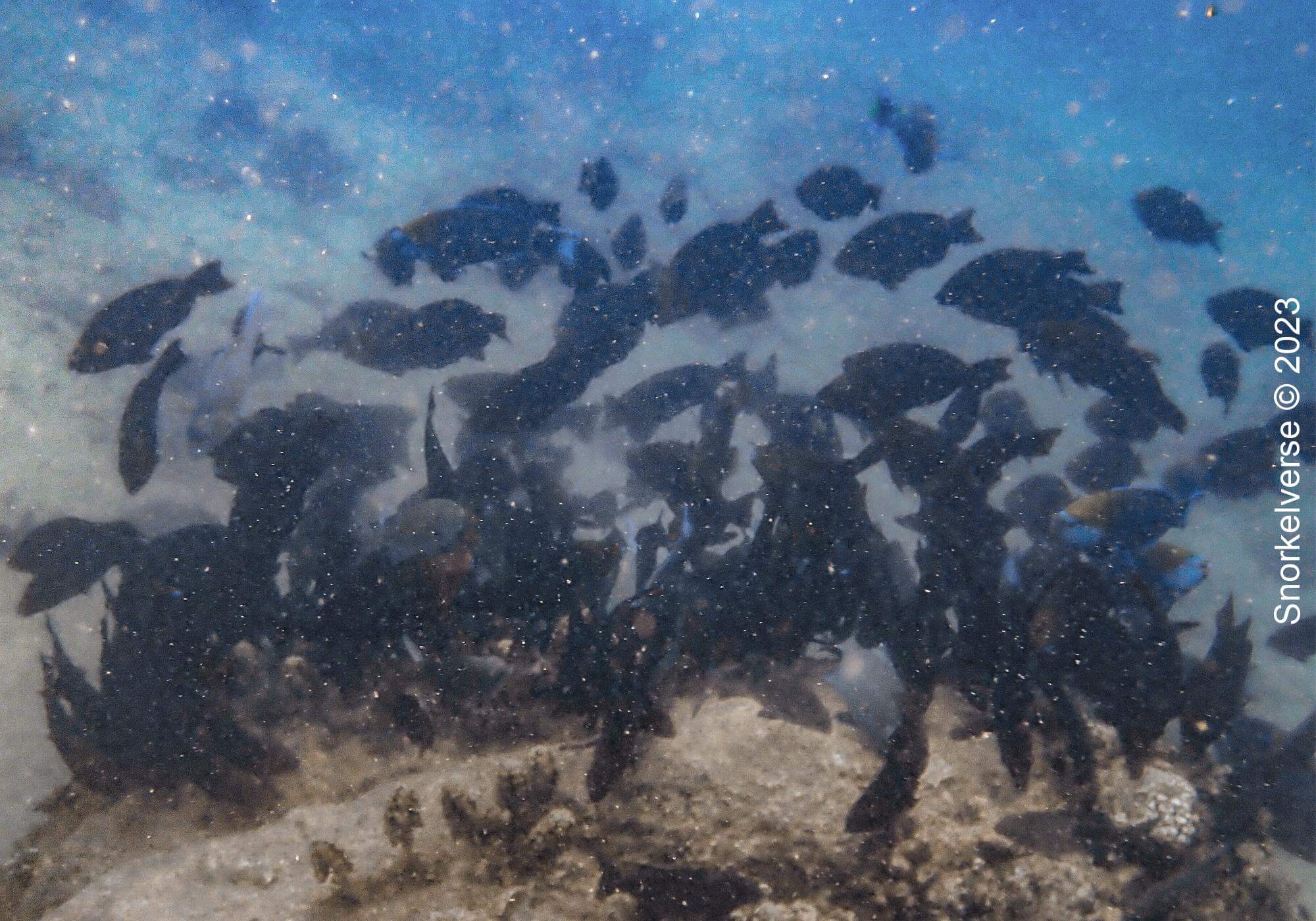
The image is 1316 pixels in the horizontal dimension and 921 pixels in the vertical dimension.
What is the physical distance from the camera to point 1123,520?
12.8 feet

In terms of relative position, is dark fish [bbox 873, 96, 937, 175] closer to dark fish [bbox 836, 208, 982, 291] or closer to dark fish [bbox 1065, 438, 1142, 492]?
dark fish [bbox 836, 208, 982, 291]

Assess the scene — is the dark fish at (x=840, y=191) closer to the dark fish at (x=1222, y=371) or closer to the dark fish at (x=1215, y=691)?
the dark fish at (x=1222, y=371)

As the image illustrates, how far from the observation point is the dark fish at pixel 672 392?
18.7 feet

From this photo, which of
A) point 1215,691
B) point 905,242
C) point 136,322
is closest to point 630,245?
point 905,242

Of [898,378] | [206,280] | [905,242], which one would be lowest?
[898,378]

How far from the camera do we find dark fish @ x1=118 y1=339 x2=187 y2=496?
4.29 meters

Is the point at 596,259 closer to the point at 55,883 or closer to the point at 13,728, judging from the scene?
the point at 55,883

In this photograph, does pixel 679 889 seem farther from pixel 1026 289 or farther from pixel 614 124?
pixel 614 124

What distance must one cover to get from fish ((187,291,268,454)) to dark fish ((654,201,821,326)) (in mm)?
3049

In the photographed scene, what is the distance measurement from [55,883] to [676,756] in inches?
108

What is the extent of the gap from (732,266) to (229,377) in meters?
4.00

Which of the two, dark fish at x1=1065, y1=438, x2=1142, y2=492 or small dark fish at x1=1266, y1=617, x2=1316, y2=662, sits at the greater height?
dark fish at x1=1065, y1=438, x2=1142, y2=492

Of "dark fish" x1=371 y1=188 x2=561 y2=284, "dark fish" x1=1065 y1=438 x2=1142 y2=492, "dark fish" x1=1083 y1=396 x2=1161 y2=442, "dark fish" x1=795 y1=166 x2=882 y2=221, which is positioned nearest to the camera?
"dark fish" x1=371 y1=188 x2=561 y2=284

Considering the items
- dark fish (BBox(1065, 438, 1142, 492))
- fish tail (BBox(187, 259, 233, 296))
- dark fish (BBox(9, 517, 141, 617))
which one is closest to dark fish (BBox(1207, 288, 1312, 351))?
dark fish (BBox(1065, 438, 1142, 492))
